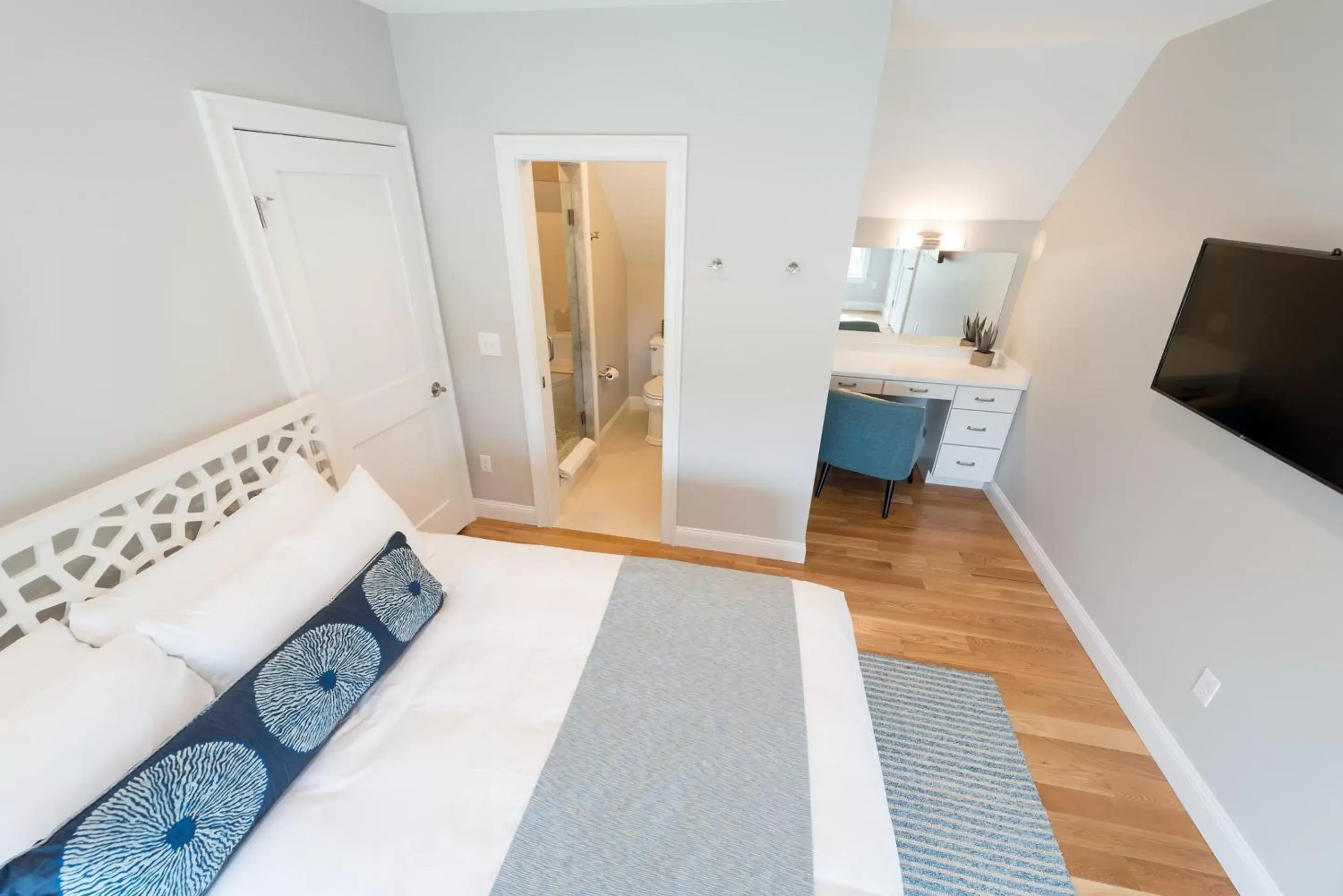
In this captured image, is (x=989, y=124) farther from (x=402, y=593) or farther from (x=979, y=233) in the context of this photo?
(x=402, y=593)

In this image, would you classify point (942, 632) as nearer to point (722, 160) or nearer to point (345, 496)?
point (722, 160)

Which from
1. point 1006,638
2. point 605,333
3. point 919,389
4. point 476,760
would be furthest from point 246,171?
point 1006,638

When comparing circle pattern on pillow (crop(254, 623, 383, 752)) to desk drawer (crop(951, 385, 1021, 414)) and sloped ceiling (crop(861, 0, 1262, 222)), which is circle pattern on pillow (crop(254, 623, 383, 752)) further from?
desk drawer (crop(951, 385, 1021, 414))

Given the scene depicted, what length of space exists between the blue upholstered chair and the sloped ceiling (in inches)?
48.6

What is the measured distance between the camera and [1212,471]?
173cm

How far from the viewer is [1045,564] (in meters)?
2.64

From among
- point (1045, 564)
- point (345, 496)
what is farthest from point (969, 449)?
point (345, 496)

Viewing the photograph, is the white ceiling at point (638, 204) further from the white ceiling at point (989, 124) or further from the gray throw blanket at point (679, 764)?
the gray throw blanket at point (679, 764)

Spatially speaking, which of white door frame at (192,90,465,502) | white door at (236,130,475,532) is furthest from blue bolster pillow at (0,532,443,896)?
white door at (236,130,475,532)

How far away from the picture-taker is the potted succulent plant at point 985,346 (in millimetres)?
3301

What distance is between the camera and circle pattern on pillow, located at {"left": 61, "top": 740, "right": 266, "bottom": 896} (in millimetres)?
795

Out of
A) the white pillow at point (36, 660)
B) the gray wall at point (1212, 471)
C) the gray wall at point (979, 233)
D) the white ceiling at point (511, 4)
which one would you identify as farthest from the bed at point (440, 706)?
the gray wall at point (979, 233)

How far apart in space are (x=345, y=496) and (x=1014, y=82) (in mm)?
3186

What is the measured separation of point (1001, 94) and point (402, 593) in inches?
125
